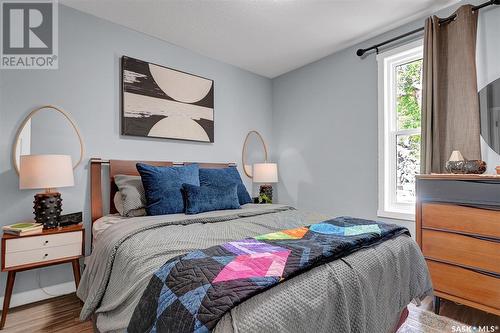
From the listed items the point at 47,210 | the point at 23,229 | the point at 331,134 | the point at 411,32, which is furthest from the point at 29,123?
the point at 411,32

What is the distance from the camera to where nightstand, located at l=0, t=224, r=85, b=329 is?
183 cm

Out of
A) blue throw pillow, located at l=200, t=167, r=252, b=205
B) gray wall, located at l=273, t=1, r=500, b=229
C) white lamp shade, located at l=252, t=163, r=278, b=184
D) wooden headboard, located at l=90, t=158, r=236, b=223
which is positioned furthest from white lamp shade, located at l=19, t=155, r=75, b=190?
gray wall, located at l=273, t=1, r=500, b=229

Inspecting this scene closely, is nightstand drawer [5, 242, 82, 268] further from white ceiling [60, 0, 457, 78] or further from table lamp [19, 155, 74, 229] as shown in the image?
white ceiling [60, 0, 457, 78]

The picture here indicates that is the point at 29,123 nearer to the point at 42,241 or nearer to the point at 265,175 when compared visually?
the point at 42,241

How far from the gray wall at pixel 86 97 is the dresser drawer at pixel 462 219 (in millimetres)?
2417

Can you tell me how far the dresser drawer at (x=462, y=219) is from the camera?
5.64ft

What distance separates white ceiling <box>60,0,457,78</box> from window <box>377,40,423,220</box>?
44 centimetres

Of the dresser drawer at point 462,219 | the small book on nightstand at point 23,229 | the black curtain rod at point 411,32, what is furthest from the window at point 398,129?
the small book on nightstand at point 23,229

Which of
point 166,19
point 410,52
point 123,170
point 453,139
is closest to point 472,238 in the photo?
point 453,139

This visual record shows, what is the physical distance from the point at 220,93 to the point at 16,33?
6.81ft

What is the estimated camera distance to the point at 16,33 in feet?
7.43

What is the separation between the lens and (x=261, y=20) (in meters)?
2.60

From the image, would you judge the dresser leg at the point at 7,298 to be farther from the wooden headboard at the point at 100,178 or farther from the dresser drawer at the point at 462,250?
the dresser drawer at the point at 462,250

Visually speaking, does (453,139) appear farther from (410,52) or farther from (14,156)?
(14,156)
